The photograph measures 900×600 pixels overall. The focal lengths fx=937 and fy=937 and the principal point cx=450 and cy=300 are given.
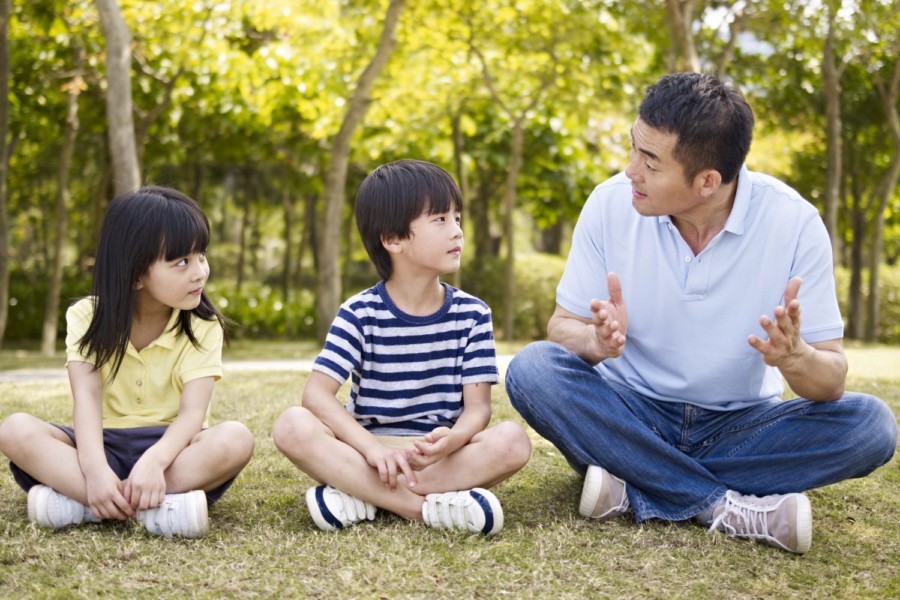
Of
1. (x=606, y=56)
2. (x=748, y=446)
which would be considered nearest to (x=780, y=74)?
(x=606, y=56)

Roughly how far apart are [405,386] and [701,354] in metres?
0.87

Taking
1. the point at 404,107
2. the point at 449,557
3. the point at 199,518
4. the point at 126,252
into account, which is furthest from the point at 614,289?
the point at 404,107

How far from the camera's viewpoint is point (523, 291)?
1443cm

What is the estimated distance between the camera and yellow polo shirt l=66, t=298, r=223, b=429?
8.93 feet

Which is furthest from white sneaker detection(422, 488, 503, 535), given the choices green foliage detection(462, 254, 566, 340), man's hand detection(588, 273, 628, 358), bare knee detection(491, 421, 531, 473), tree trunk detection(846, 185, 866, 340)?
tree trunk detection(846, 185, 866, 340)

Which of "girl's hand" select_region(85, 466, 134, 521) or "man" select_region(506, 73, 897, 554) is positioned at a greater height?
"man" select_region(506, 73, 897, 554)

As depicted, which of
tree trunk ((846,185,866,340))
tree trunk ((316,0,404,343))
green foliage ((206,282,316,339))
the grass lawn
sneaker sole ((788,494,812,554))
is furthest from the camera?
tree trunk ((846,185,866,340))

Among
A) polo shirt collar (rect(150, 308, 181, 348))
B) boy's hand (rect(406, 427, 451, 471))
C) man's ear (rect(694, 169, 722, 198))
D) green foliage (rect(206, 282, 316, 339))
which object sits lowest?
green foliage (rect(206, 282, 316, 339))

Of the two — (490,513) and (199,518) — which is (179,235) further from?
(490,513)

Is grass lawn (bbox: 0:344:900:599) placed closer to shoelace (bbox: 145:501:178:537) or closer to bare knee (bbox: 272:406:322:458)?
shoelace (bbox: 145:501:178:537)

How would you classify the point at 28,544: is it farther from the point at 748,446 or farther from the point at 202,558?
the point at 748,446

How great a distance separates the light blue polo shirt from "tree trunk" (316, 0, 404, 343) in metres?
6.38

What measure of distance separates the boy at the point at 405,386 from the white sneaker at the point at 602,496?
7.8 inches

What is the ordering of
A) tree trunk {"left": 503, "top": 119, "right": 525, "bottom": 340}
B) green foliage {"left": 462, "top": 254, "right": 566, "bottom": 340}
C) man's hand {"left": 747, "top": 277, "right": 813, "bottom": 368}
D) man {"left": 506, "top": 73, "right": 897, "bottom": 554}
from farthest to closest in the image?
green foliage {"left": 462, "top": 254, "right": 566, "bottom": 340} → tree trunk {"left": 503, "top": 119, "right": 525, "bottom": 340} → man {"left": 506, "top": 73, "right": 897, "bottom": 554} → man's hand {"left": 747, "top": 277, "right": 813, "bottom": 368}
